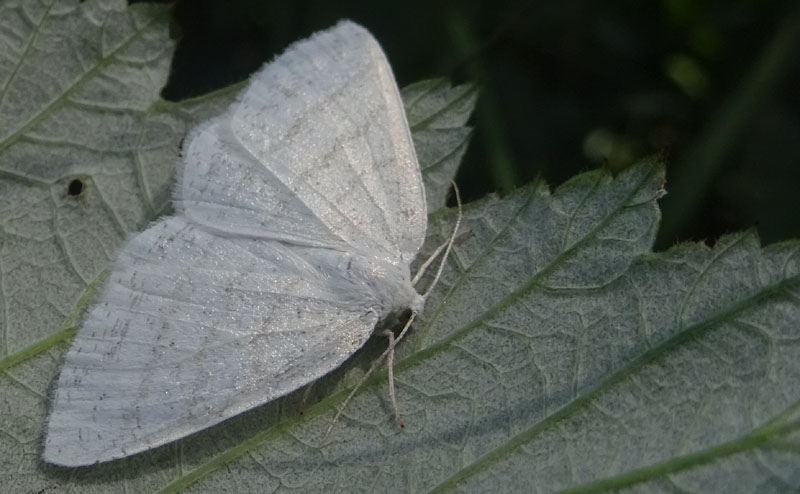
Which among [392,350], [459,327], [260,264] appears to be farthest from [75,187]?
[459,327]

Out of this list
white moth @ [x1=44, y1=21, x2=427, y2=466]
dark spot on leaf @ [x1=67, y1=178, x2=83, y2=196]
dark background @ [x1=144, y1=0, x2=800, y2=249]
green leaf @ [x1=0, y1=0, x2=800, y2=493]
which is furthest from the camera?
dark background @ [x1=144, y1=0, x2=800, y2=249]

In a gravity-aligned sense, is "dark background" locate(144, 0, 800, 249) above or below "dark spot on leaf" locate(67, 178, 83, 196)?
above

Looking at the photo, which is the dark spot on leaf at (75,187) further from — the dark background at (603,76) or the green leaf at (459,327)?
the dark background at (603,76)

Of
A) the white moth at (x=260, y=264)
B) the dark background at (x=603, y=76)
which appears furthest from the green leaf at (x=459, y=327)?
the dark background at (x=603, y=76)

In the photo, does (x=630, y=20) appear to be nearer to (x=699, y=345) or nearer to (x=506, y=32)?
(x=506, y=32)

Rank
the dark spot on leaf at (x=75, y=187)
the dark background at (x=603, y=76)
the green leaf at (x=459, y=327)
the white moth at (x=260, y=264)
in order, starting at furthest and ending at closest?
the dark background at (x=603, y=76), the dark spot on leaf at (x=75, y=187), the white moth at (x=260, y=264), the green leaf at (x=459, y=327)

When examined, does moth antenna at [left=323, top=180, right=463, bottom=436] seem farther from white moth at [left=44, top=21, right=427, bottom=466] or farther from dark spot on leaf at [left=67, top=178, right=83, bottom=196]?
dark spot on leaf at [left=67, top=178, right=83, bottom=196]

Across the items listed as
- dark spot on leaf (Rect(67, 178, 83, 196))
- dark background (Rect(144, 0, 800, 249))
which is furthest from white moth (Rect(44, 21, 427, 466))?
dark background (Rect(144, 0, 800, 249))
